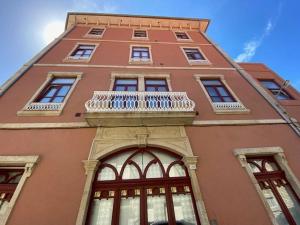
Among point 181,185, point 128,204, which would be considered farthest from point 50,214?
point 181,185

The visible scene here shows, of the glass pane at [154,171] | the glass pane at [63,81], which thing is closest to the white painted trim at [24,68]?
the glass pane at [63,81]

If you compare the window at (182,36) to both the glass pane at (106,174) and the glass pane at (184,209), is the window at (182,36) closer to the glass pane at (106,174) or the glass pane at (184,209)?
the glass pane at (106,174)

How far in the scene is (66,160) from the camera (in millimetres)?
4797

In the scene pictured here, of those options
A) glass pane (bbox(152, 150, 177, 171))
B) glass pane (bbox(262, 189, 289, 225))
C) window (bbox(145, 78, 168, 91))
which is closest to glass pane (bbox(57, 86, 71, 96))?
window (bbox(145, 78, 168, 91))

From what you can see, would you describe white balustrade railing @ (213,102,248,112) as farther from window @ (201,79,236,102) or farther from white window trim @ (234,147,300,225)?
white window trim @ (234,147,300,225)

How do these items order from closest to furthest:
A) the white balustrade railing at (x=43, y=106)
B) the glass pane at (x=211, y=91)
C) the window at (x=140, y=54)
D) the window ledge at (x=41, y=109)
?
1. the window ledge at (x=41, y=109)
2. the white balustrade railing at (x=43, y=106)
3. the glass pane at (x=211, y=91)
4. the window at (x=140, y=54)

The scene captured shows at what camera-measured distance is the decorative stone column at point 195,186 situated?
158 inches

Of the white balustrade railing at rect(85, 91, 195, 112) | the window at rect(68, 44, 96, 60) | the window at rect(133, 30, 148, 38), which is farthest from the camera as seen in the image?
the window at rect(133, 30, 148, 38)

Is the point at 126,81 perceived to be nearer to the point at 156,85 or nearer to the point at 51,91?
the point at 156,85

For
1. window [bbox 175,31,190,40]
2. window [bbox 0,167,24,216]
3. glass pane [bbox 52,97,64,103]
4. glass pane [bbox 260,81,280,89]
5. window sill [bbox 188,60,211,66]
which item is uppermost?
window [bbox 175,31,190,40]

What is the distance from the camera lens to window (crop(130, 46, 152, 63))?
29.5ft

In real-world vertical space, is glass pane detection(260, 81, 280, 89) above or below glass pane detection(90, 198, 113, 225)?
above

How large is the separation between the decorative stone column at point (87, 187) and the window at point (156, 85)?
4.13m

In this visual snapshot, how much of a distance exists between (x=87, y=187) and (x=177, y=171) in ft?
8.79
